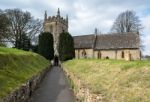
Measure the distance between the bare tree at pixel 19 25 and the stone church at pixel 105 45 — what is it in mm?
6576

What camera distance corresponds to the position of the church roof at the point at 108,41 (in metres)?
66.8

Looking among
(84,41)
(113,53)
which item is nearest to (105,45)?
(113,53)

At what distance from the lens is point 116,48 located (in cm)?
6838

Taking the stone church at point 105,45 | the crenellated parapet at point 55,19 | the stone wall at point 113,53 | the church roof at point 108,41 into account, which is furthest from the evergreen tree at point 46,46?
the crenellated parapet at point 55,19

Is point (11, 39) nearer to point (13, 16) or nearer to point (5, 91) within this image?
point (13, 16)

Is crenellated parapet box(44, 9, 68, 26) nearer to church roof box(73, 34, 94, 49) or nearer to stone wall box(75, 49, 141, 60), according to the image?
church roof box(73, 34, 94, 49)


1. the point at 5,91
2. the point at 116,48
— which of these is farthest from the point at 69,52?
the point at 5,91

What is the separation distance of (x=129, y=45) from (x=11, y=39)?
3181 centimetres

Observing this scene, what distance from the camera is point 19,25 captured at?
3031 inches

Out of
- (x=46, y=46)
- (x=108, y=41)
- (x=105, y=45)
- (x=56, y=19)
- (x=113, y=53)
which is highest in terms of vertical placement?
(x=56, y=19)

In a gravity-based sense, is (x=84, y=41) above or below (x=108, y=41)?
above

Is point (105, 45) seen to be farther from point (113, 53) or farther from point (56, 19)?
point (56, 19)

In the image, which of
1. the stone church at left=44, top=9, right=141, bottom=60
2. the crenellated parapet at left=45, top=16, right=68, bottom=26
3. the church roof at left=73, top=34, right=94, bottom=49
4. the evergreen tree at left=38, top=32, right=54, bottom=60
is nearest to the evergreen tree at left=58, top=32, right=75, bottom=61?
the evergreen tree at left=38, top=32, right=54, bottom=60

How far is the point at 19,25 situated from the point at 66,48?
2067cm
